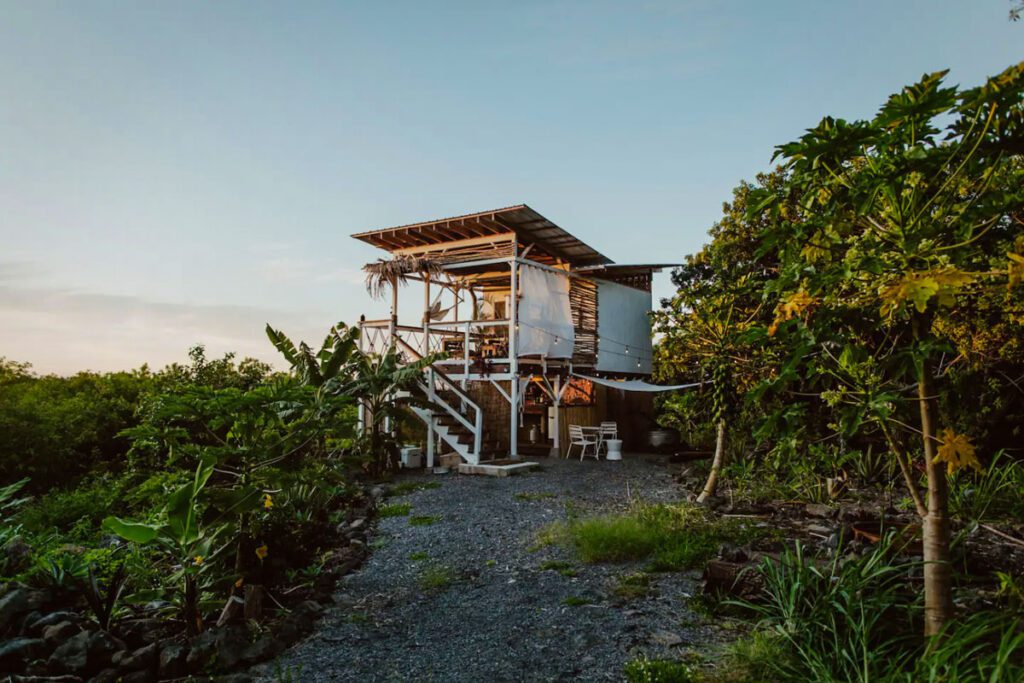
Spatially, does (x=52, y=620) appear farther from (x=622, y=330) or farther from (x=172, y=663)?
(x=622, y=330)

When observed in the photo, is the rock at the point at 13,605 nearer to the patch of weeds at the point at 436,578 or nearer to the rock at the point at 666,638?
the patch of weeds at the point at 436,578

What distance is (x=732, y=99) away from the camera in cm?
924

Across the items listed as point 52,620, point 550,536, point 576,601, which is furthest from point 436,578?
point 52,620

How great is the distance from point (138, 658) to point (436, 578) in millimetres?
2481

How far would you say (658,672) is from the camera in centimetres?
348

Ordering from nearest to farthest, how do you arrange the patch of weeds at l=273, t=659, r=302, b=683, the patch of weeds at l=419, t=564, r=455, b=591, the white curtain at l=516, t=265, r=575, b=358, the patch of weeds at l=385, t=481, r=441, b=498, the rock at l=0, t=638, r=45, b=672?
the patch of weeds at l=273, t=659, r=302, b=683 < the rock at l=0, t=638, r=45, b=672 < the patch of weeds at l=419, t=564, r=455, b=591 < the patch of weeds at l=385, t=481, r=441, b=498 < the white curtain at l=516, t=265, r=575, b=358

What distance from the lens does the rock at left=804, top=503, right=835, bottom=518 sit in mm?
7539

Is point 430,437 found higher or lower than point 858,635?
higher

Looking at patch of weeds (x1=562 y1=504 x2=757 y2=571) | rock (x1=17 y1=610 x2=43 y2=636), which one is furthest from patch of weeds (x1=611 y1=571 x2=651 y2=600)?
rock (x1=17 y1=610 x2=43 y2=636)

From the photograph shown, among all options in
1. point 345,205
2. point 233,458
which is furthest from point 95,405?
point 233,458

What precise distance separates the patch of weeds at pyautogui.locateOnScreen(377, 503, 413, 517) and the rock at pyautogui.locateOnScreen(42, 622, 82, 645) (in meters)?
4.58

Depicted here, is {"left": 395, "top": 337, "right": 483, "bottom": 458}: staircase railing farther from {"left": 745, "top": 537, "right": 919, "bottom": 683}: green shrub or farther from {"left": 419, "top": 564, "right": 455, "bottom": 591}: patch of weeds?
{"left": 745, "top": 537, "right": 919, "bottom": 683}: green shrub

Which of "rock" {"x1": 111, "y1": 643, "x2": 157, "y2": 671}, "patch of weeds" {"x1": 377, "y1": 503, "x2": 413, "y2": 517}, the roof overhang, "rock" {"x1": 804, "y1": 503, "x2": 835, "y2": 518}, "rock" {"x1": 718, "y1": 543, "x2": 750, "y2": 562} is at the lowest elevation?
"rock" {"x1": 111, "y1": 643, "x2": 157, "y2": 671}

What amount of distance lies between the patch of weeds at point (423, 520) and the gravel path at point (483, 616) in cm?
7
